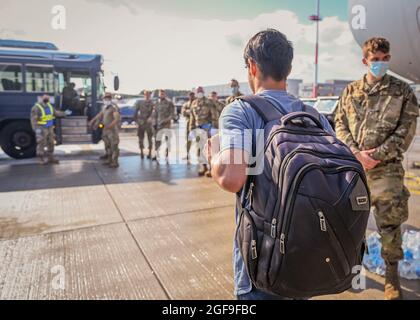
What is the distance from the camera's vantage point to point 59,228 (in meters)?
3.71

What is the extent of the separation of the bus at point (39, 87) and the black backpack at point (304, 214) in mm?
8512

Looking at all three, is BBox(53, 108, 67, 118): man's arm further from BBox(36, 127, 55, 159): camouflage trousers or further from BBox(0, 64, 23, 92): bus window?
BBox(0, 64, 23, 92): bus window

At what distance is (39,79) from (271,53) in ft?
29.2

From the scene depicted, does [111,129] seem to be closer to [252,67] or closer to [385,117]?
[385,117]

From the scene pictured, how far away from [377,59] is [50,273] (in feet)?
10.3

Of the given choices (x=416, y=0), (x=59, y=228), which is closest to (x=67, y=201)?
(x=59, y=228)

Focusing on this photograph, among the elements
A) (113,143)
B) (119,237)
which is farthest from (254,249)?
(113,143)

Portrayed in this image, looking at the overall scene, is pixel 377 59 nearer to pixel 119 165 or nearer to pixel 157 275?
pixel 157 275

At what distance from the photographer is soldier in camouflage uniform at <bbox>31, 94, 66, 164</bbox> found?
24.2 feet

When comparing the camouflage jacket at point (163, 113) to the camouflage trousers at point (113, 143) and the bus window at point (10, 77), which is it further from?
the bus window at point (10, 77)

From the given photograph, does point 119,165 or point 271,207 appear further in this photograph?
point 119,165

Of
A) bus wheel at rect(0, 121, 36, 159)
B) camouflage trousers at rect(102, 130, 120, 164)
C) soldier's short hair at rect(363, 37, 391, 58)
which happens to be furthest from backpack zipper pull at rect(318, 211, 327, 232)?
bus wheel at rect(0, 121, 36, 159)

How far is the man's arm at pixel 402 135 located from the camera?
2252 mm

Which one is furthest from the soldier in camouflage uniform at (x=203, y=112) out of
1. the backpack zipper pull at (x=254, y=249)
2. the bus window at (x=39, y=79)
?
the backpack zipper pull at (x=254, y=249)
